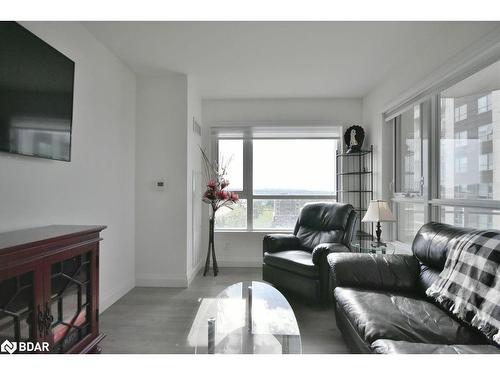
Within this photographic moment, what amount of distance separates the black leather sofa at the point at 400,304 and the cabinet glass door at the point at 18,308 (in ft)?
5.28

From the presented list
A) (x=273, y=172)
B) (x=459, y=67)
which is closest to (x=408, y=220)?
(x=459, y=67)

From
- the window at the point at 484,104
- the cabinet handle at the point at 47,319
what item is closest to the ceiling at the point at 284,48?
the window at the point at 484,104

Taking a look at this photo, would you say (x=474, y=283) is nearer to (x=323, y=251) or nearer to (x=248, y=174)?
(x=323, y=251)

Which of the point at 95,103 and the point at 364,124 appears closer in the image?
the point at 95,103

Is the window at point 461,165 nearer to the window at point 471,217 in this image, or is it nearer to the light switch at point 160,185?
the window at point 471,217

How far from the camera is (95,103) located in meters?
2.44

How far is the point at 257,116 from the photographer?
410cm

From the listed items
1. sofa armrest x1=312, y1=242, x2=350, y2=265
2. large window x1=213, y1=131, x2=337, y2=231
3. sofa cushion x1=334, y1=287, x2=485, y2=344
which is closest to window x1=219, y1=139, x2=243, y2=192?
large window x1=213, y1=131, x2=337, y2=231

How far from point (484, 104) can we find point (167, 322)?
3.01 metres

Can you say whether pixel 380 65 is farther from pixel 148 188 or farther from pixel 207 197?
pixel 148 188

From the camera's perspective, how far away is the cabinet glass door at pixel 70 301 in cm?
142
